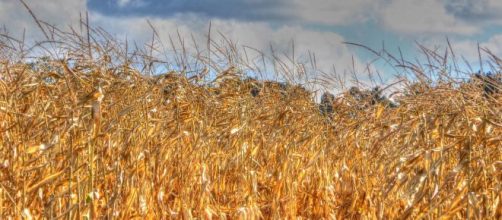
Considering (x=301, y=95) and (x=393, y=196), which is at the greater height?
(x=301, y=95)

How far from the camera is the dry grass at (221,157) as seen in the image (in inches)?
128

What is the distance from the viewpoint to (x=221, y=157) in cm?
486

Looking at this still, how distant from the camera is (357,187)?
16.1 feet

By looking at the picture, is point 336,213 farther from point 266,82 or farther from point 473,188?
point 266,82

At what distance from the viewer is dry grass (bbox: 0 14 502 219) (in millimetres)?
3242

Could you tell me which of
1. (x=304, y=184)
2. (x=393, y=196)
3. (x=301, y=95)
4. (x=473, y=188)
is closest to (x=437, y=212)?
(x=473, y=188)

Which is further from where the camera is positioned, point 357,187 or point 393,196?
point 357,187

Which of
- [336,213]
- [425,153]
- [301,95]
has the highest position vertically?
[301,95]

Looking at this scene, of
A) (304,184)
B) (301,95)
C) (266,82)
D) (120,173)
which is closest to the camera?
(120,173)

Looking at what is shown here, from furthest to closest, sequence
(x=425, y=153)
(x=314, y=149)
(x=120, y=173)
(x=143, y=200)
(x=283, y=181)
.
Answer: (x=314, y=149)
(x=283, y=181)
(x=143, y=200)
(x=120, y=173)
(x=425, y=153)

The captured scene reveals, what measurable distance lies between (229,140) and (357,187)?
97cm

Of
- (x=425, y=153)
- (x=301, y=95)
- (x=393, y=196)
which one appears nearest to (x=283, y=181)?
(x=393, y=196)

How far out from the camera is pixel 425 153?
10.5 ft

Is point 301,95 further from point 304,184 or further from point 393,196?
point 393,196
